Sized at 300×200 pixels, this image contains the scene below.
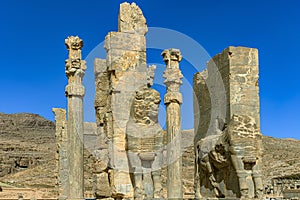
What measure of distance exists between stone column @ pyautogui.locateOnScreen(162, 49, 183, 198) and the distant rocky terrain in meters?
11.8

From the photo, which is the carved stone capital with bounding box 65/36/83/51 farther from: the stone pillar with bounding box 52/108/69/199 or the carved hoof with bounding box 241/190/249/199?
the carved hoof with bounding box 241/190/249/199

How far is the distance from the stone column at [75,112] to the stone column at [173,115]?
7.13 feet

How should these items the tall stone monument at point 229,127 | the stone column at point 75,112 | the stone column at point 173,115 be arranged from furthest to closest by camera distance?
1. the stone column at point 173,115
2. the stone column at point 75,112
3. the tall stone monument at point 229,127

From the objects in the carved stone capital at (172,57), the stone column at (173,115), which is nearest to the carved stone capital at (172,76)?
the stone column at (173,115)

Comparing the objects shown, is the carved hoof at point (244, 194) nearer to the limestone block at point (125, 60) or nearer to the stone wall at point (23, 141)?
the limestone block at point (125, 60)

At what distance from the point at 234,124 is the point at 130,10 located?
6.26 meters

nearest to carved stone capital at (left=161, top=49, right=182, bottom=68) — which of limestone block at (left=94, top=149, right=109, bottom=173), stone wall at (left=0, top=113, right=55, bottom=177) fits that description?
limestone block at (left=94, top=149, right=109, bottom=173)

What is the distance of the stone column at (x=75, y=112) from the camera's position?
12.1m

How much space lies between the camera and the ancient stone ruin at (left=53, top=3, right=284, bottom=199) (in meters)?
7.63

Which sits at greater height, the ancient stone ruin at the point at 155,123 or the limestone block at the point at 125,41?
the limestone block at the point at 125,41

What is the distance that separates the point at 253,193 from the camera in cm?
725

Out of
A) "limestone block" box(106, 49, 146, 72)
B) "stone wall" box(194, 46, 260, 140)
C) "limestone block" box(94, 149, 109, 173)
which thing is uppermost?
"limestone block" box(106, 49, 146, 72)

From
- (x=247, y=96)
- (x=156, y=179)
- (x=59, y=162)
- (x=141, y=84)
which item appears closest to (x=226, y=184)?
(x=247, y=96)

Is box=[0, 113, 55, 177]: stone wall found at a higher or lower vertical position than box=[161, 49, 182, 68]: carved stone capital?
higher
